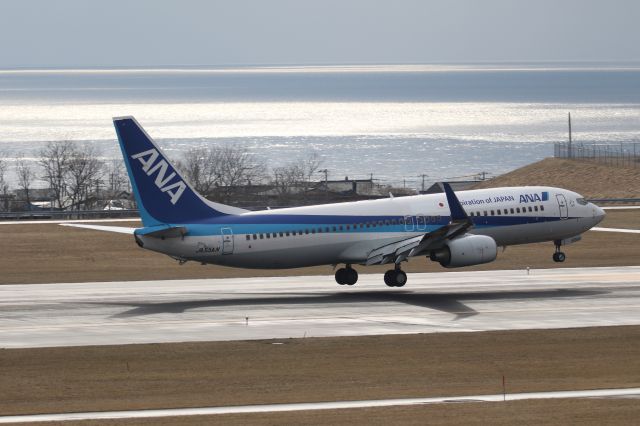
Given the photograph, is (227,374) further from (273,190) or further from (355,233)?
(273,190)

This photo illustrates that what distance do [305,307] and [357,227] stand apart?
6212mm

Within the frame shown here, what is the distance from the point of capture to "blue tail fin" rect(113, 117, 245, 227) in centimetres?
4959

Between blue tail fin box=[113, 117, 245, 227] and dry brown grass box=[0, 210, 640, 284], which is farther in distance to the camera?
dry brown grass box=[0, 210, 640, 284]

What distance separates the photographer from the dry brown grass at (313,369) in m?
32.8

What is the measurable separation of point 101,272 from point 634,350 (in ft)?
114

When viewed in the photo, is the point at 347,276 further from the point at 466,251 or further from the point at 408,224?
the point at 466,251

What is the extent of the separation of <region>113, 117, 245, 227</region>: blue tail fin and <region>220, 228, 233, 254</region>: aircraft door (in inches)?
49.0

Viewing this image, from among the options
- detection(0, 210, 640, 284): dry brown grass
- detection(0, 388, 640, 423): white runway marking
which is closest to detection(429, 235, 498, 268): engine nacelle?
detection(0, 210, 640, 284): dry brown grass

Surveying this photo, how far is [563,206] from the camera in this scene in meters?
60.5

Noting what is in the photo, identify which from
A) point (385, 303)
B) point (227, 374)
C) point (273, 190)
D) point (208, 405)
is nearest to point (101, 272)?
point (385, 303)

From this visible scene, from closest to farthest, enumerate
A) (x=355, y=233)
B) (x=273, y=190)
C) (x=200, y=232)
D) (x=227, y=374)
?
(x=227, y=374)
(x=200, y=232)
(x=355, y=233)
(x=273, y=190)

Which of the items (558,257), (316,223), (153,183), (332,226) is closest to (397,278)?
(332,226)

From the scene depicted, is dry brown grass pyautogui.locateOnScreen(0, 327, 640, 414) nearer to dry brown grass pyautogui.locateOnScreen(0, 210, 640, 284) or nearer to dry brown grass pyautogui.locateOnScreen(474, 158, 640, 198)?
dry brown grass pyautogui.locateOnScreen(0, 210, 640, 284)

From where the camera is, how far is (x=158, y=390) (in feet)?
110
